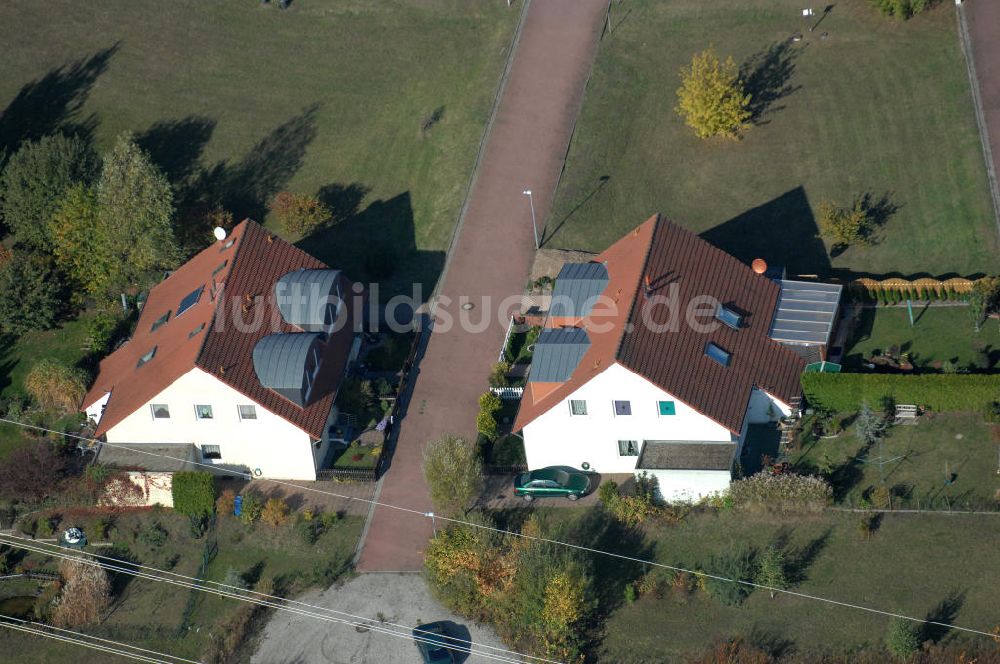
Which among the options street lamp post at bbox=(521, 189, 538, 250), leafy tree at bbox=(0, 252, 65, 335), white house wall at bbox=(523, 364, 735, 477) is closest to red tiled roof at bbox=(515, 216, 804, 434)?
white house wall at bbox=(523, 364, 735, 477)

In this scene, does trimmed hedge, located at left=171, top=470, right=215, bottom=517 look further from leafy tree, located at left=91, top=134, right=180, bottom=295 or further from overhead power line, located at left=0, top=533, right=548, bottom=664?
leafy tree, located at left=91, top=134, right=180, bottom=295

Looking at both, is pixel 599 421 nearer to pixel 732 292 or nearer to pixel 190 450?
pixel 732 292

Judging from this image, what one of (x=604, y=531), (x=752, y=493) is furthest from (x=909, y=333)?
(x=604, y=531)

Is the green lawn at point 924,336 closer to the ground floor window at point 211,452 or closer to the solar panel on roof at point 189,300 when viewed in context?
the ground floor window at point 211,452

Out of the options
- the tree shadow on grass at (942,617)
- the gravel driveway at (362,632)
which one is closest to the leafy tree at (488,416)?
the gravel driveway at (362,632)

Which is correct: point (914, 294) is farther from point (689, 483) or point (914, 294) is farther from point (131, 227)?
point (131, 227)

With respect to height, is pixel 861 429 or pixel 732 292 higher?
pixel 732 292
